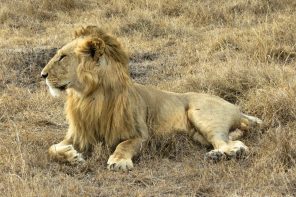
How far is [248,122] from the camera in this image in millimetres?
4895

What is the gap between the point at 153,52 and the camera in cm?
800

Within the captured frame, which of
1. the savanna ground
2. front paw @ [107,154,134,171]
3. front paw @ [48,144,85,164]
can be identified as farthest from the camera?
front paw @ [48,144,85,164]

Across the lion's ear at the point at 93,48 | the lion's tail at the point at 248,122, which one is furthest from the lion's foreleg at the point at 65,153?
the lion's tail at the point at 248,122

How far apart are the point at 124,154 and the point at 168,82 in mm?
2456

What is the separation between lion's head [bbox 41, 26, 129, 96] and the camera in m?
4.30

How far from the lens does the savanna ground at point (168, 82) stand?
149 inches

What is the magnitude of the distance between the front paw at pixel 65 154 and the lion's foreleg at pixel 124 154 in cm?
22

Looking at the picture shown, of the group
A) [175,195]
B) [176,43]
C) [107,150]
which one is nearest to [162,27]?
[176,43]

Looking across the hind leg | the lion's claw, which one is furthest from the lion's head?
the lion's claw

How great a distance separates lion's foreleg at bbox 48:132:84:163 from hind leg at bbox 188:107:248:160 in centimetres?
88

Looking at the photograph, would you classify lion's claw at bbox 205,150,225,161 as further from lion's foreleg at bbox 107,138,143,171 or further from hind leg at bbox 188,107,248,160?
lion's foreleg at bbox 107,138,143,171

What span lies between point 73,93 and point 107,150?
0.47 metres

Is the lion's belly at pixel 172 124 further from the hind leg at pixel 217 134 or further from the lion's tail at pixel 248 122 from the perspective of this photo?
the lion's tail at pixel 248 122

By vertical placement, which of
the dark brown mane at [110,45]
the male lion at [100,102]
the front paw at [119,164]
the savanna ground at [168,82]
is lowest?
the savanna ground at [168,82]
